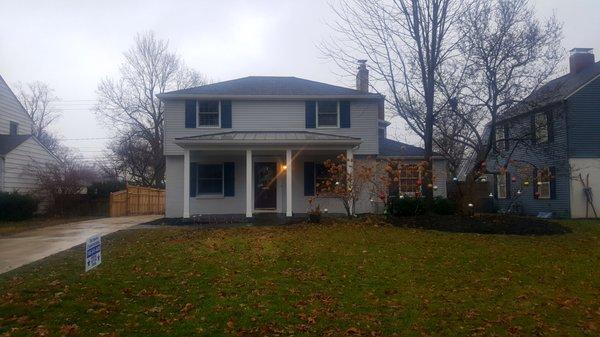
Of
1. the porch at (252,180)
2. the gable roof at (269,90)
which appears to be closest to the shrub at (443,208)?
the porch at (252,180)

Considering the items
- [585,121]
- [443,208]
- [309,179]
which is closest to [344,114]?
[309,179]

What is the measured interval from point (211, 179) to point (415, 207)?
8.22 meters

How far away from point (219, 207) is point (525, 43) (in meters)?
12.9

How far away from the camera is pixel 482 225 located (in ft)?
47.1

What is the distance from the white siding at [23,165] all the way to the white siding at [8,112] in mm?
2046

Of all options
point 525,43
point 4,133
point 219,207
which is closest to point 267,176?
point 219,207

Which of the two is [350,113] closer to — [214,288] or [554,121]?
[554,121]

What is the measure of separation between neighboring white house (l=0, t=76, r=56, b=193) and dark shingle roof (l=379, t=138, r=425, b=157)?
17.5 metres

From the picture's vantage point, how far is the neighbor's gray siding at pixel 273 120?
20406 millimetres

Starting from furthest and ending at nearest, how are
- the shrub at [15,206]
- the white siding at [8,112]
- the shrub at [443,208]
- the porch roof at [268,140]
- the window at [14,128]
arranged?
the window at [14,128] → the white siding at [8,112] → the shrub at [15,206] → the porch roof at [268,140] → the shrub at [443,208]

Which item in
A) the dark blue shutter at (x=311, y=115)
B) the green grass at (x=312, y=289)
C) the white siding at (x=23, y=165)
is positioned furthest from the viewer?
the white siding at (x=23, y=165)

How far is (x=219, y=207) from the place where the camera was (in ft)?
66.7

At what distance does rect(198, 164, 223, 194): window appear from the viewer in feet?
66.9

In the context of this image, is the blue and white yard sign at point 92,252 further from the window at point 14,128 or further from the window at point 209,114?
the window at point 14,128
